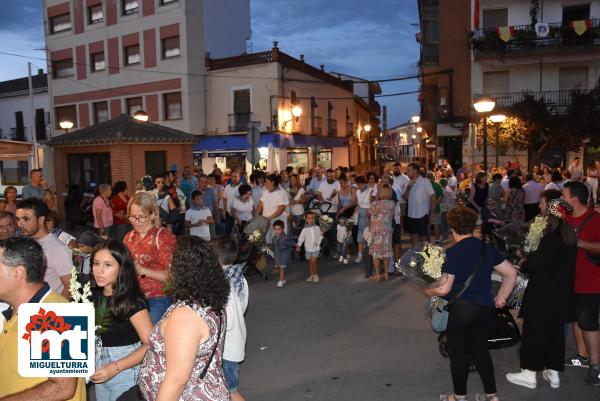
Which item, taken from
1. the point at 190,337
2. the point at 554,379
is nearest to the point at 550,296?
the point at 554,379

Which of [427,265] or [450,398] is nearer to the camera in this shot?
[427,265]

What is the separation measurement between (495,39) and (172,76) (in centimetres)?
1649

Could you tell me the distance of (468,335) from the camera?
14.0ft

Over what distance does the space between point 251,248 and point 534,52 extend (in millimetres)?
20485

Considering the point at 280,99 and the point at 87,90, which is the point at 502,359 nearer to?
the point at 280,99

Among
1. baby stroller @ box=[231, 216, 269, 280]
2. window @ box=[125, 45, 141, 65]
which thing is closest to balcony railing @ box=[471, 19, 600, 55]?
window @ box=[125, 45, 141, 65]

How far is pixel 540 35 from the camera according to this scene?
2380 centimetres

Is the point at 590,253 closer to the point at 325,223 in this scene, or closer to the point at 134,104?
the point at 325,223

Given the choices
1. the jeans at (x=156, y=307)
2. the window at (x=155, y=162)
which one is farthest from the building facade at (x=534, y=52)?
the jeans at (x=156, y=307)

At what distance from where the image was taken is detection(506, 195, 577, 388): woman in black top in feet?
15.3

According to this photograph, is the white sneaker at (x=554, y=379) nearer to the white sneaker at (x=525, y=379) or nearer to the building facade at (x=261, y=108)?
the white sneaker at (x=525, y=379)

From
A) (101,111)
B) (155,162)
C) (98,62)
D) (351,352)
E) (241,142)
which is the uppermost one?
(98,62)

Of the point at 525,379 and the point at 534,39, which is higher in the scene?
the point at 534,39

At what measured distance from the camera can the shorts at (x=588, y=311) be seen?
4.90m
